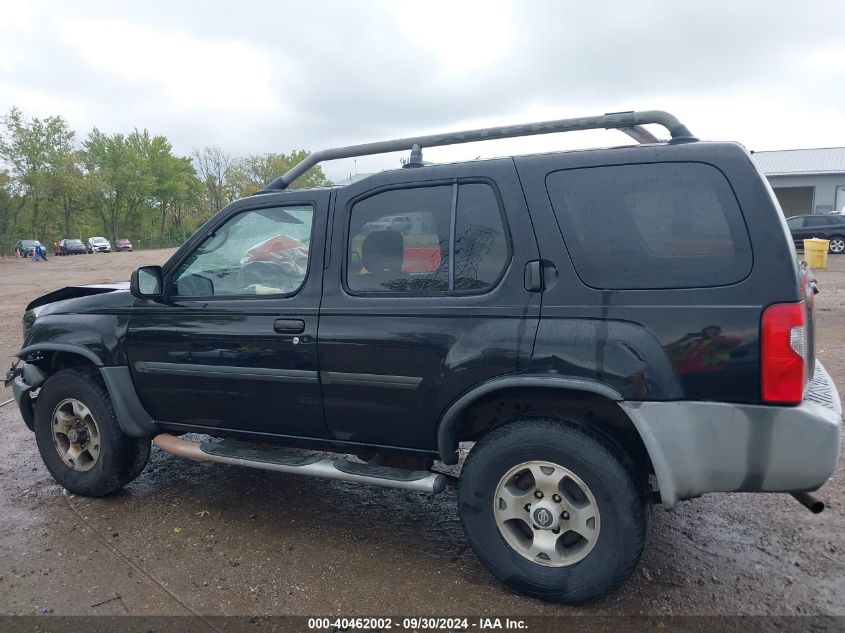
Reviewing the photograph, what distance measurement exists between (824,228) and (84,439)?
26155mm

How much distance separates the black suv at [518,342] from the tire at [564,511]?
0.03 feet

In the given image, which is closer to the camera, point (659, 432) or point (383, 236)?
point (659, 432)

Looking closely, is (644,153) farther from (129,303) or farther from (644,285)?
(129,303)

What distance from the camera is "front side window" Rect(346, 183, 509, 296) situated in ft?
10.4

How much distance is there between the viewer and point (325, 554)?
3.58 m

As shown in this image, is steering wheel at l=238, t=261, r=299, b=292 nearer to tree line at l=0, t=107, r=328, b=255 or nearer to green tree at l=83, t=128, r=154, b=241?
tree line at l=0, t=107, r=328, b=255

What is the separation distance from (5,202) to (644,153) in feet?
192

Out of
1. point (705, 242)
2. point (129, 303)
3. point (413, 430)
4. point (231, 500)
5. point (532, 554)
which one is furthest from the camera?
point (231, 500)

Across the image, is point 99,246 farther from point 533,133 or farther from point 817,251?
point 533,133

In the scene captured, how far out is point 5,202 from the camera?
50469mm

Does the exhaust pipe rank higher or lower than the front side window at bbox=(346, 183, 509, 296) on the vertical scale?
lower

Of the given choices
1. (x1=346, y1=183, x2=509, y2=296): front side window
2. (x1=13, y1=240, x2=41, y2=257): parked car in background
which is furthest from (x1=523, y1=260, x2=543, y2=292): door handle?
(x1=13, y1=240, x2=41, y2=257): parked car in background

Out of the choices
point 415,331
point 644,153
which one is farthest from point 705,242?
point 415,331

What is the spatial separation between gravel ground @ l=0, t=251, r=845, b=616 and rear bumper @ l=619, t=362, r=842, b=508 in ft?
2.28
